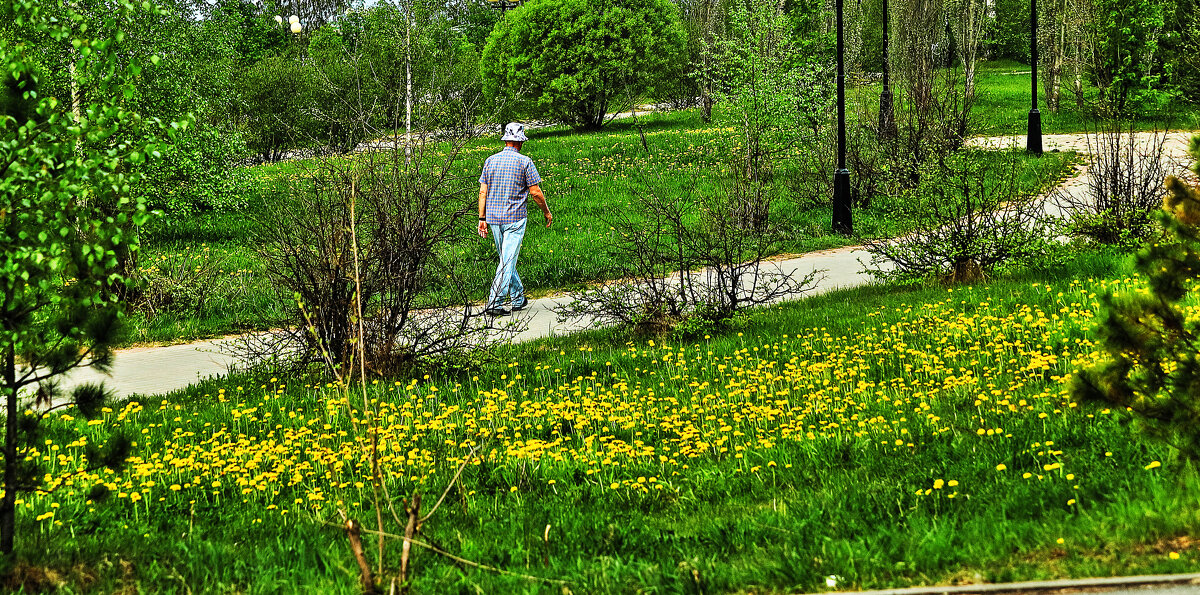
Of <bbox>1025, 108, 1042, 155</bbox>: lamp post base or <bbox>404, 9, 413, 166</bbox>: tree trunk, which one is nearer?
<bbox>404, 9, 413, 166</bbox>: tree trunk

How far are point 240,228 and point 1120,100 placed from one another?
23.1m

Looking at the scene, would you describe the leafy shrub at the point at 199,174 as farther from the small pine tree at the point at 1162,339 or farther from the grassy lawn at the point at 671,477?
the small pine tree at the point at 1162,339

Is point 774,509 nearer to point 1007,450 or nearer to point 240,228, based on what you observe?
point 1007,450

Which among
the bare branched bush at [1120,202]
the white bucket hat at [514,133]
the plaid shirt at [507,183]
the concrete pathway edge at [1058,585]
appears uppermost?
the white bucket hat at [514,133]

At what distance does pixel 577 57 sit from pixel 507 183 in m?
27.7

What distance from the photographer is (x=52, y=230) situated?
4.93 metres

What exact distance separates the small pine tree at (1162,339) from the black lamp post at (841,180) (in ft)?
38.5

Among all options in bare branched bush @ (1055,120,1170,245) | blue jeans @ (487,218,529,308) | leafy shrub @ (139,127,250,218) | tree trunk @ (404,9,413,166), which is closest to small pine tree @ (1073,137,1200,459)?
tree trunk @ (404,9,413,166)

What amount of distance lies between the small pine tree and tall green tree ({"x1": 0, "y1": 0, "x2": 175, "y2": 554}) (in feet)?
13.4

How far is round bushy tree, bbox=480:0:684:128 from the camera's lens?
3844cm

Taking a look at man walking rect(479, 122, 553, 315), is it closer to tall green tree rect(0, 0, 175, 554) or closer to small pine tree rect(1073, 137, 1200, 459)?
tall green tree rect(0, 0, 175, 554)

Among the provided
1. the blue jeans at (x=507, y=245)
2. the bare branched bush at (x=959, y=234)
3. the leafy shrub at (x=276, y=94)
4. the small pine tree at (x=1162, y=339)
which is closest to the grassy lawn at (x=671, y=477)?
the small pine tree at (x=1162, y=339)

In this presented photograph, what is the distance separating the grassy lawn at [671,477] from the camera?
470 centimetres

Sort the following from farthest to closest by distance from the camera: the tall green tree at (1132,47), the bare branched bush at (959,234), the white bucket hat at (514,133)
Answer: the tall green tree at (1132,47)
the bare branched bush at (959,234)
the white bucket hat at (514,133)
